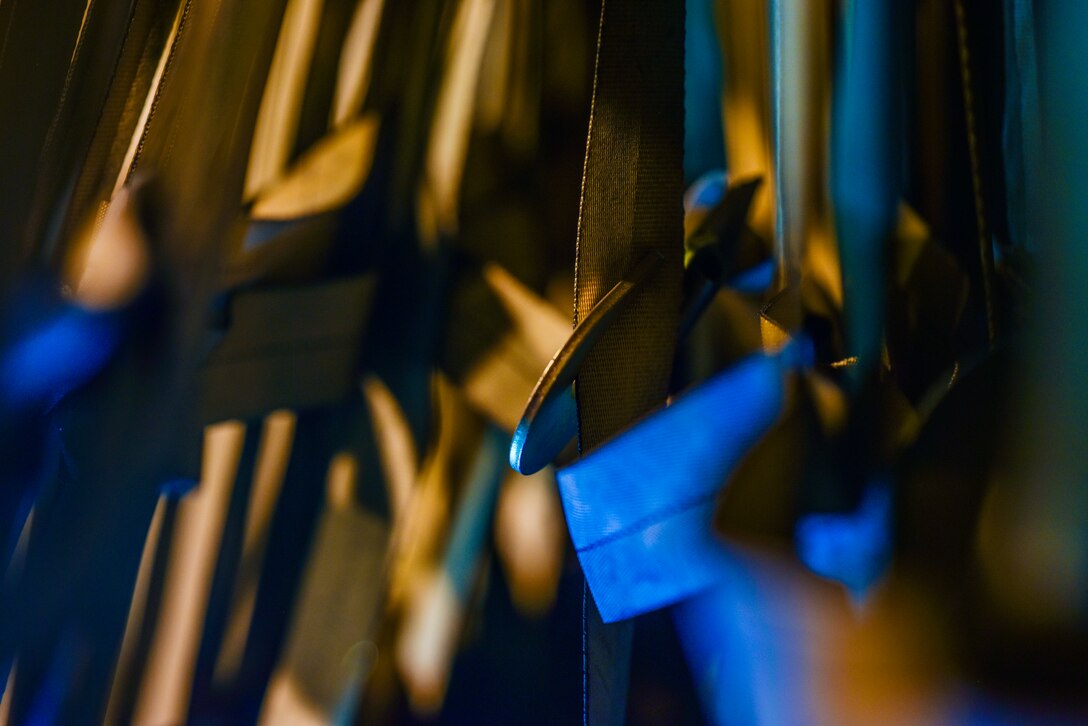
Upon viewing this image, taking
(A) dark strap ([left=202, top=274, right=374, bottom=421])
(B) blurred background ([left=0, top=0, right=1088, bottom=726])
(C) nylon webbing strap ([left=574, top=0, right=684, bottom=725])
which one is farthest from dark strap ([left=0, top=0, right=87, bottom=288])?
(C) nylon webbing strap ([left=574, top=0, right=684, bottom=725])

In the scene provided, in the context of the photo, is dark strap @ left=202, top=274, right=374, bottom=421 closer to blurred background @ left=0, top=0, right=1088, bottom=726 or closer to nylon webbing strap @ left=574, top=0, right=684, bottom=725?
blurred background @ left=0, top=0, right=1088, bottom=726

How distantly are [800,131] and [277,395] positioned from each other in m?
0.26

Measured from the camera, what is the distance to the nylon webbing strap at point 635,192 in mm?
308

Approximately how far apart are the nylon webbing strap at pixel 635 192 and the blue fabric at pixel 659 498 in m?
0.02

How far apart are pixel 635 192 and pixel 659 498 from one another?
0.39 ft

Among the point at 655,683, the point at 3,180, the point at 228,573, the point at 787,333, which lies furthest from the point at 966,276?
the point at 3,180

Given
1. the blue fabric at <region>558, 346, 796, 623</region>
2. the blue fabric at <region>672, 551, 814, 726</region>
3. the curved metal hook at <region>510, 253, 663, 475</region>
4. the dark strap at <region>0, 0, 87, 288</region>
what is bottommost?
the blue fabric at <region>672, 551, 814, 726</region>

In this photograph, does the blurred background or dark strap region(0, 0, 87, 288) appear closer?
the blurred background

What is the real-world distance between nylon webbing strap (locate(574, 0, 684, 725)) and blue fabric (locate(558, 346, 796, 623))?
23mm

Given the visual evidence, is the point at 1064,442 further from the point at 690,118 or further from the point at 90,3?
the point at 90,3

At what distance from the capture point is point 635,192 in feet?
1.03

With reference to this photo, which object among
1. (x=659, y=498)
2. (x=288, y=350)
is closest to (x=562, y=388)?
(x=659, y=498)

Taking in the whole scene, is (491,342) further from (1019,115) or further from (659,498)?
(1019,115)

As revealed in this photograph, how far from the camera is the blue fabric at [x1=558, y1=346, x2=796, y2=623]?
284 millimetres
